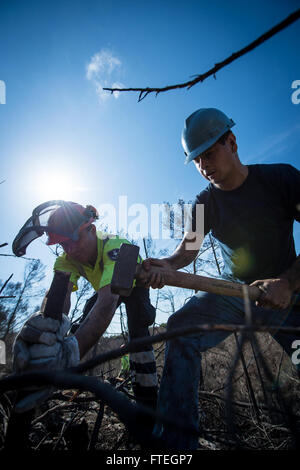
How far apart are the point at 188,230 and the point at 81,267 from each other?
1513 millimetres

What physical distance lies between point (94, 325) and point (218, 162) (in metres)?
1.89

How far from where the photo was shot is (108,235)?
10.3 ft

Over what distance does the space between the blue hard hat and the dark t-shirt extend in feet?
1.69

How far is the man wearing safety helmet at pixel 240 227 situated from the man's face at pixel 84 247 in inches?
42.0

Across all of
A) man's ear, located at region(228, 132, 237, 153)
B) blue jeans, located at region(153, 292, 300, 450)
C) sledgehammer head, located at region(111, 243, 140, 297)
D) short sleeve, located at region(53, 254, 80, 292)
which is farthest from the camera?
short sleeve, located at region(53, 254, 80, 292)

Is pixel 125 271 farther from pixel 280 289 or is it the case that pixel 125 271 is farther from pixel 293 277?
pixel 293 277

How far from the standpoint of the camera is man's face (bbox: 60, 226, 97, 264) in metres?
2.78

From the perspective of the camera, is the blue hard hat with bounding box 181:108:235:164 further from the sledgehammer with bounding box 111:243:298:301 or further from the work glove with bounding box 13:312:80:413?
the work glove with bounding box 13:312:80:413

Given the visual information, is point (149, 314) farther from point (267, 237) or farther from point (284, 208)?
point (284, 208)

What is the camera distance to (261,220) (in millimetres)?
2307

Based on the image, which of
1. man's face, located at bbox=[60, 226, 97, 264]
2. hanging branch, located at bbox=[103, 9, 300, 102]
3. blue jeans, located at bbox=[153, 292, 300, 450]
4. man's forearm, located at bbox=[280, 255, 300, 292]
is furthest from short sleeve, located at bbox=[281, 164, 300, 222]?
man's face, located at bbox=[60, 226, 97, 264]

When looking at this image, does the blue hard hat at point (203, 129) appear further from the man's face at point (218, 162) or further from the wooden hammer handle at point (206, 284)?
the wooden hammer handle at point (206, 284)

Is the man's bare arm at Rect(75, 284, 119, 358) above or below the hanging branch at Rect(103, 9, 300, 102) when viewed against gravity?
below

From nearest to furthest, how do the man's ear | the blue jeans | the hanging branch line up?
the hanging branch < the blue jeans < the man's ear
